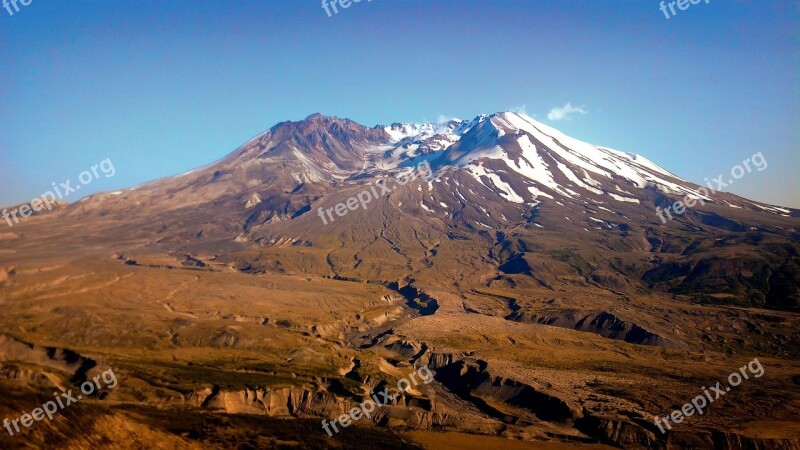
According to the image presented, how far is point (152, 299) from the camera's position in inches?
6029

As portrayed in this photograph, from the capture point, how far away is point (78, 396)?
76812 millimetres

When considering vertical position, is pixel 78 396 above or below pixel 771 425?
above

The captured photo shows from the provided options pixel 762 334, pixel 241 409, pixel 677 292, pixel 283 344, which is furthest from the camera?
A: pixel 677 292

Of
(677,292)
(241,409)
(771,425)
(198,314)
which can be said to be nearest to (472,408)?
(241,409)

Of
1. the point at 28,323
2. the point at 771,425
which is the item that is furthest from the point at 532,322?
the point at 28,323

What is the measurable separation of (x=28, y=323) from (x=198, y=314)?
3606 cm

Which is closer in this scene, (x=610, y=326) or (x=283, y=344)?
(x=283, y=344)

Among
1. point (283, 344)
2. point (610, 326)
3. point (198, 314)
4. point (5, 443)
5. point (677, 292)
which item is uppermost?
point (5, 443)

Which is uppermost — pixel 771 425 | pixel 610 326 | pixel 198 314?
pixel 198 314

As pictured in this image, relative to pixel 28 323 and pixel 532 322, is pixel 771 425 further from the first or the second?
pixel 28 323

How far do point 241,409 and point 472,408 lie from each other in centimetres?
3691

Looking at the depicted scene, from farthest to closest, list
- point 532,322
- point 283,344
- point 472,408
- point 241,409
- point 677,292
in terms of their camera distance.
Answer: point 677,292 → point 532,322 → point 283,344 → point 472,408 → point 241,409

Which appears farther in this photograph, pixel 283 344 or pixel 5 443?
pixel 283 344

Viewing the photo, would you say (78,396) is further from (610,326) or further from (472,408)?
(610,326)
